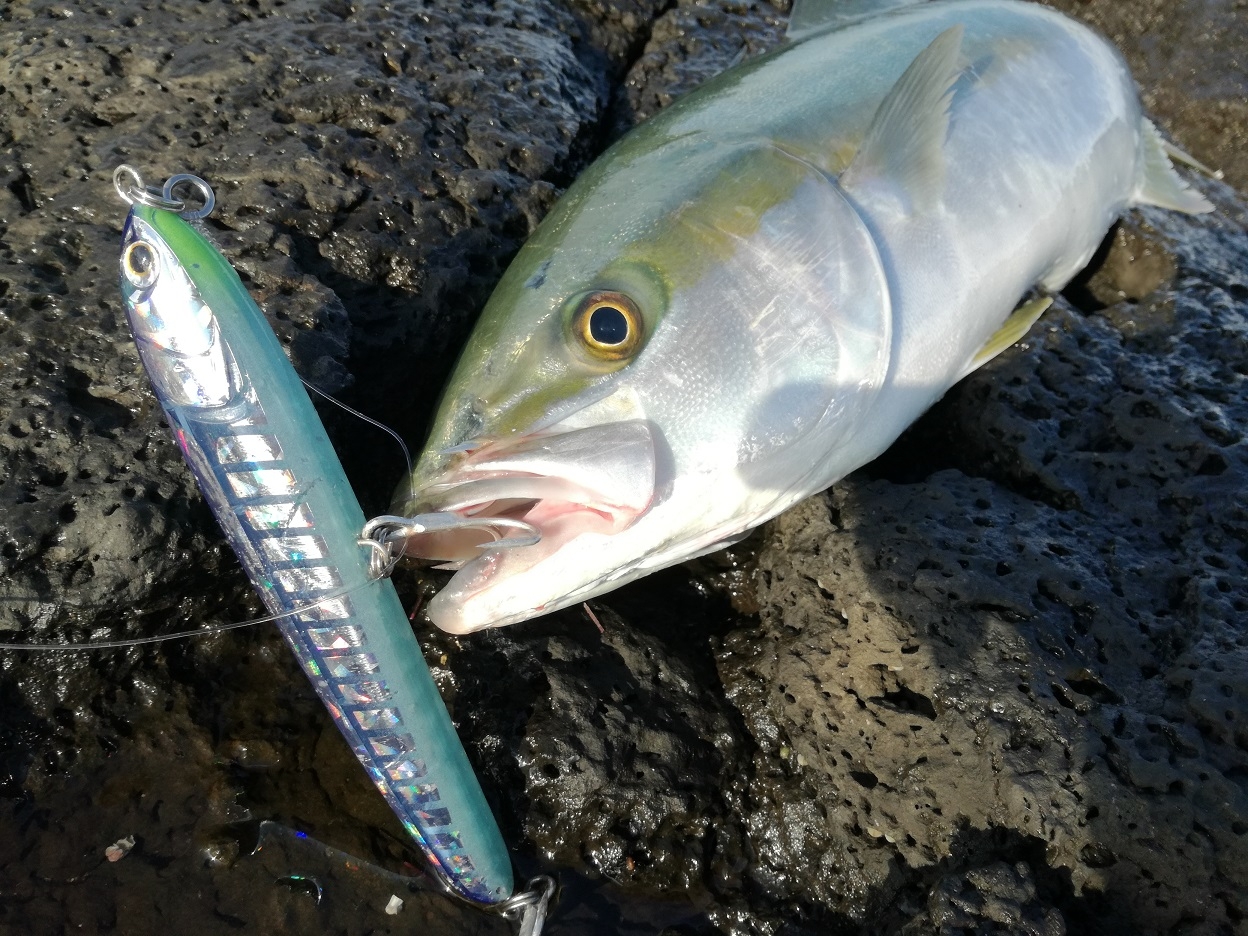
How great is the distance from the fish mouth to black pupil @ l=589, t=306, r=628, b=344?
18 centimetres

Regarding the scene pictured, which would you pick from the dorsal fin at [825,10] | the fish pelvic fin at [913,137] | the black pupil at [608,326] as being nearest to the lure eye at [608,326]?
the black pupil at [608,326]

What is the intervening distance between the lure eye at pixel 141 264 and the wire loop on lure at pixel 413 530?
1.85 ft

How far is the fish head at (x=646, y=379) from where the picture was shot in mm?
1585

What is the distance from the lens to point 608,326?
1668mm

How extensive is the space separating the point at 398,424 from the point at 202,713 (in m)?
0.92

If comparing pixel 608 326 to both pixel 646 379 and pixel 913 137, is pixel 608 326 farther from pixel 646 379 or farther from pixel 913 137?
pixel 913 137

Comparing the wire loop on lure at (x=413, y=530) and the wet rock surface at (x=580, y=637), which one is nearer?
the wire loop on lure at (x=413, y=530)

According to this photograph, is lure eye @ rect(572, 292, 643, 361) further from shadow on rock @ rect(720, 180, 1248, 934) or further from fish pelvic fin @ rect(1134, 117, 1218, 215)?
fish pelvic fin @ rect(1134, 117, 1218, 215)

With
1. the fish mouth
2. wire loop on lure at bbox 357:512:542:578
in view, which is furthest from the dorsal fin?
wire loop on lure at bbox 357:512:542:578

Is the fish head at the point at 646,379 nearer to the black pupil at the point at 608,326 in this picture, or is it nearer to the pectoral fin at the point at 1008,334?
the black pupil at the point at 608,326

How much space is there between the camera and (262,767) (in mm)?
2002

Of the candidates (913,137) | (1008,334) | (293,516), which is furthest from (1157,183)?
(293,516)

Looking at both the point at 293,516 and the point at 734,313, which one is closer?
the point at 293,516

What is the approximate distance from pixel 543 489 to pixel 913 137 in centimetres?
134
